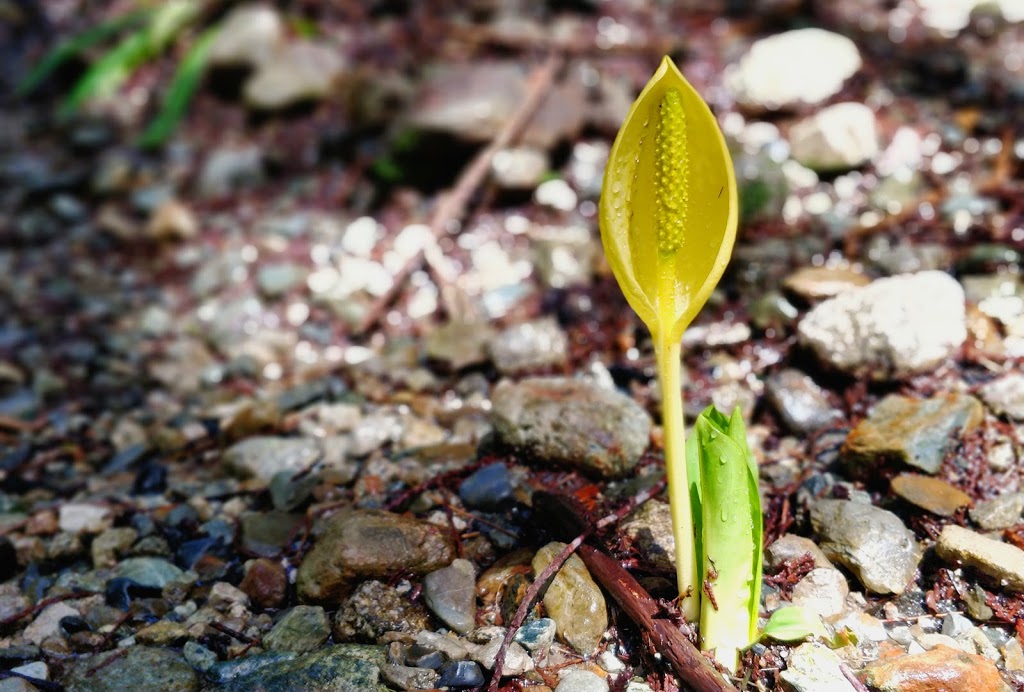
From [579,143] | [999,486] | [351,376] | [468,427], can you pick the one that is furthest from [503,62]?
[999,486]

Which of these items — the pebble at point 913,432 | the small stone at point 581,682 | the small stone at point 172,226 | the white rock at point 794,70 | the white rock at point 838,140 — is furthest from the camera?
the small stone at point 172,226

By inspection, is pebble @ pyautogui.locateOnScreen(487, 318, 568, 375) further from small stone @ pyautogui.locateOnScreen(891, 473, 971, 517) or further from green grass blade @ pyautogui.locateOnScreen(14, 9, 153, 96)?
green grass blade @ pyautogui.locateOnScreen(14, 9, 153, 96)

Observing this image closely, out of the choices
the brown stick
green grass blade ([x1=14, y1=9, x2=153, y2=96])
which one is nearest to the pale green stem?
the brown stick

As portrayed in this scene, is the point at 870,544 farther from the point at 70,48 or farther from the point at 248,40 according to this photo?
the point at 70,48

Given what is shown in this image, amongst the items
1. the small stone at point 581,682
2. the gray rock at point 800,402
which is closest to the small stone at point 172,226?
the gray rock at point 800,402

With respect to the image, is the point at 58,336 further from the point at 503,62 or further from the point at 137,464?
the point at 503,62

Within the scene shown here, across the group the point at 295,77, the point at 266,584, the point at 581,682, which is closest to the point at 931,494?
the point at 581,682

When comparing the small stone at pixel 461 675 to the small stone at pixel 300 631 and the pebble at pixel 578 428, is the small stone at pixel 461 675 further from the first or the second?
the pebble at pixel 578 428
